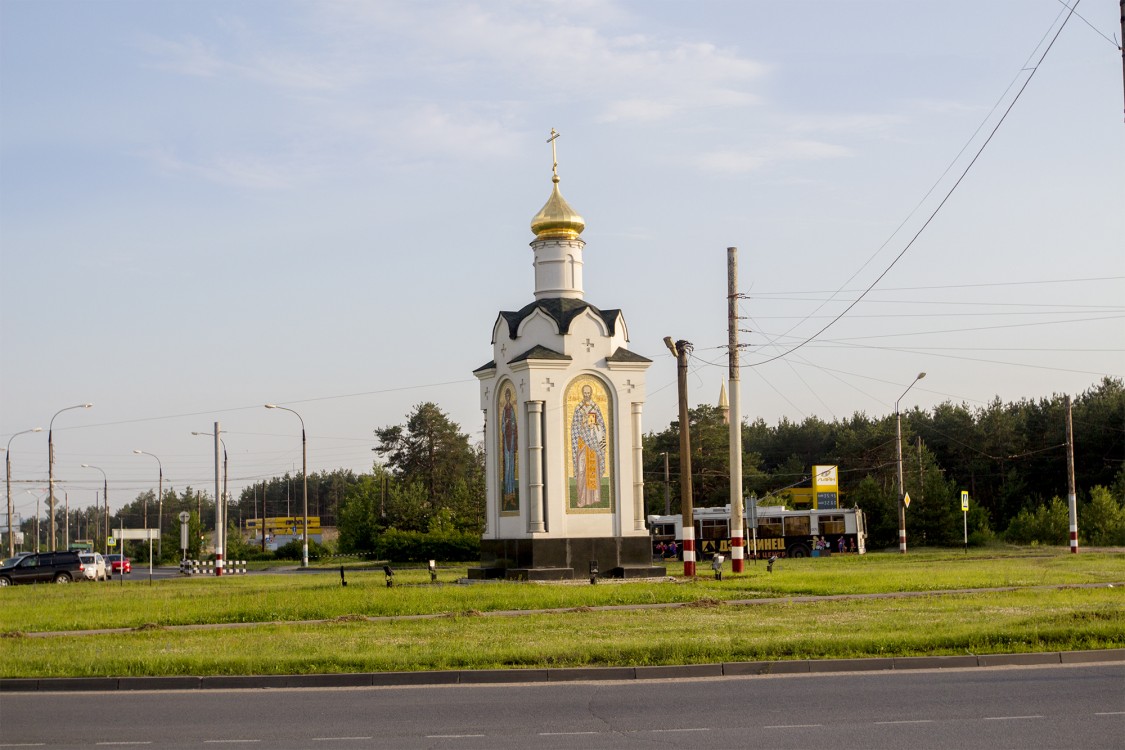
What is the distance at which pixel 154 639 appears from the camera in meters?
20.1

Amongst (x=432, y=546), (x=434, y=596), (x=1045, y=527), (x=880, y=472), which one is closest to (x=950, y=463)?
(x=880, y=472)

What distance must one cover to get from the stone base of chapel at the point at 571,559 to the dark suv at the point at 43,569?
22895 mm

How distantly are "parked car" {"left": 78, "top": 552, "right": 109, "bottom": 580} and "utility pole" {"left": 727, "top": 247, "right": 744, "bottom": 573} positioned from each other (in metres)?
31.1

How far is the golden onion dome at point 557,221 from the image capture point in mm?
37812

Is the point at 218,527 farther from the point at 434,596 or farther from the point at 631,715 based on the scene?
the point at 631,715

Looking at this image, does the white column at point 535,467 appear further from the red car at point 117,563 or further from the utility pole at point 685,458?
the red car at point 117,563

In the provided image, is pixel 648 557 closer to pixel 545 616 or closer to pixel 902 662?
pixel 545 616

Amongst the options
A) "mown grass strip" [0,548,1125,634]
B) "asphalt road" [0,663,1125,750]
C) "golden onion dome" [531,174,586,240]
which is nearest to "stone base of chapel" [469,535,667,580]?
"mown grass strip" [0,548,1125,634]

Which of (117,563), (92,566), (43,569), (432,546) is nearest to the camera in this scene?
(43,569)

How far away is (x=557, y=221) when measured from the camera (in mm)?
37781

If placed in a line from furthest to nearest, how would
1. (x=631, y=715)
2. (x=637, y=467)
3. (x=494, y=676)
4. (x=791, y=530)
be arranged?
(x=791, y=530)
(x=637, y=467)
(x=494, y=676)
(x=631, y=715)

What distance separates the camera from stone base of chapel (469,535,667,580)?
1367 inches

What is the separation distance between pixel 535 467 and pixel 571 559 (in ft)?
9.36

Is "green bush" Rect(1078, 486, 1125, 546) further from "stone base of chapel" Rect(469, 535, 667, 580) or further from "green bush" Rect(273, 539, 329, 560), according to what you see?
"green bush" Rect(273, 539, 329, 560)
